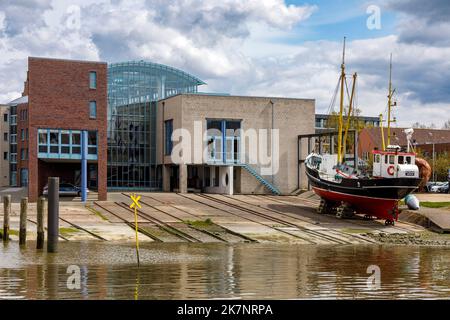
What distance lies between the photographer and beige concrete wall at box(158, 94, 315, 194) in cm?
6888

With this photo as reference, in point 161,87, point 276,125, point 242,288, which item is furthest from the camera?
point 161,87

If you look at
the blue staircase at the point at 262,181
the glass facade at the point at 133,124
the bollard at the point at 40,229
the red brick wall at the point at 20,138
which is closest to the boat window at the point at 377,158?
the blue staircase at the point at 262,181

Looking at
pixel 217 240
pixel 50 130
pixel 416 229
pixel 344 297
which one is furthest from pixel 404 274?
pixel 50 130

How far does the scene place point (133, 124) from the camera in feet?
246

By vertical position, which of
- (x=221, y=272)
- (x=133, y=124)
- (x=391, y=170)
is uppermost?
(x=133, y=124)

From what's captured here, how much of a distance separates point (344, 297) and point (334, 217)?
106 ft

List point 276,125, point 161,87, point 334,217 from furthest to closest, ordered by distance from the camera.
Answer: point 161,87 < point 276,125 < point 334,217

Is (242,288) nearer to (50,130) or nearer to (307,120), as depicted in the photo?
(50,130)

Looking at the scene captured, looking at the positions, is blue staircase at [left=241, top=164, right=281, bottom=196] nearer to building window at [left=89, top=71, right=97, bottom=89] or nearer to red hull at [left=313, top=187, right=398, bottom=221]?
red hull at [left=313, top=187, right=398, bottom=221]

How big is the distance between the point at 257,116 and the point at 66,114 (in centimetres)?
2016

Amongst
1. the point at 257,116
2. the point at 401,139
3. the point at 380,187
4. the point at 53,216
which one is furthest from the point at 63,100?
the point at 401,139

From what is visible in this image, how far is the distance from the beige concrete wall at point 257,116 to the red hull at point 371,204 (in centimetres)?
1555

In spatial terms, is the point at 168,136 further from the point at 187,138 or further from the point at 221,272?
the point at 221,272

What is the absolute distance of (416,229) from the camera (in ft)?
163
